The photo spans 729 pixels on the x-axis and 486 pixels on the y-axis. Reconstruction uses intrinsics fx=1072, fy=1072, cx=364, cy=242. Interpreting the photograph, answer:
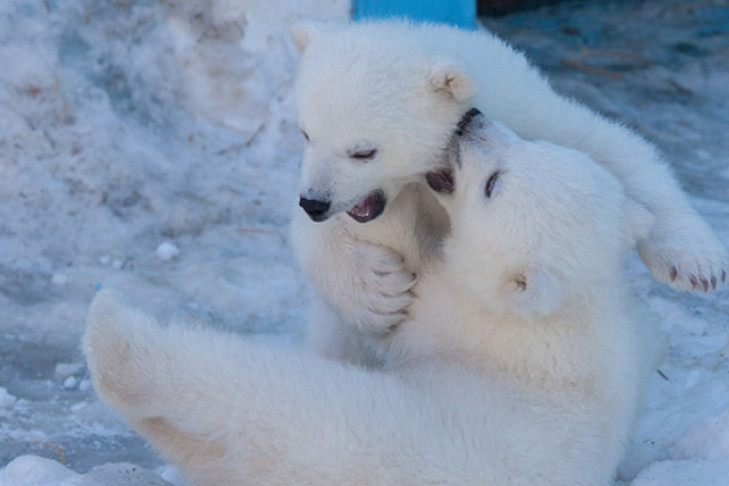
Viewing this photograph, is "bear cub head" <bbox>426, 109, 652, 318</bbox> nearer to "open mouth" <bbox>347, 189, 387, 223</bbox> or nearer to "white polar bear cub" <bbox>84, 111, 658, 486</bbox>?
"white polar bear cub" <bbox>84, 111, 658, 486</bbox>

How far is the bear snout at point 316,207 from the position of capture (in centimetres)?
311

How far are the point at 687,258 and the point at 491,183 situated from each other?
783mm

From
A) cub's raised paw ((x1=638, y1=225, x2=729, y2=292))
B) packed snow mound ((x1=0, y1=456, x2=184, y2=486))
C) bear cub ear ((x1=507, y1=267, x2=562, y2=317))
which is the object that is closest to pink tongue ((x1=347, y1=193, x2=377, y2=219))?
bear cub ear ((x1=507, y1=267, x2=562, y2=317))

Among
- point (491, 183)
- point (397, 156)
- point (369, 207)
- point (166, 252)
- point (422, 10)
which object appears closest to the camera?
point (491, 183)

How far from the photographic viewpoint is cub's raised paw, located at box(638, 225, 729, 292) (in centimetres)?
345

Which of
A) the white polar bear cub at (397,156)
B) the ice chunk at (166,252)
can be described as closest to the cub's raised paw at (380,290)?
the white polar bear cub at (397,156)

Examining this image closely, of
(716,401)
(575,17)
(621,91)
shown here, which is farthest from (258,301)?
(575,17)

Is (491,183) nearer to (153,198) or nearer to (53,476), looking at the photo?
(53,476)

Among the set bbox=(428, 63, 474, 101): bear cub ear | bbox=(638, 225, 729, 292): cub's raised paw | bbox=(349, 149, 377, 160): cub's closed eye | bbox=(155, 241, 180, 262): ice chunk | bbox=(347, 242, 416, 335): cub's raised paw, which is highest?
bbox=(428, 63, 474, 101): bear cub ear

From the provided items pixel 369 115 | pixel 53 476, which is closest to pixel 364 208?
pixel 369 115

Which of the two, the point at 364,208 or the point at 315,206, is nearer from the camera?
the point at 315,206

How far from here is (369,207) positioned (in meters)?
3.41

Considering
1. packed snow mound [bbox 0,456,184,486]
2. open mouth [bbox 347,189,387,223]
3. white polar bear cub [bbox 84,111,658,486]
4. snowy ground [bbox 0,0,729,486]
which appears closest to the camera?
white polar bear cub [bbox 84,111,658,486]

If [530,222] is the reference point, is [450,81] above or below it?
above
